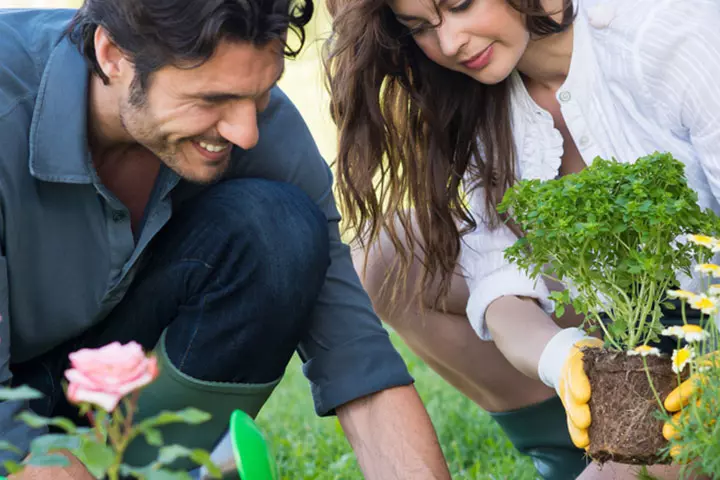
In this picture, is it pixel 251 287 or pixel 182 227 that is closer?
pixel 251 287

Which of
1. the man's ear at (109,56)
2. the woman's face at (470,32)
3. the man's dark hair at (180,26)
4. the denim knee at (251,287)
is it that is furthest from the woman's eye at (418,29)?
the man's ear at (109,56)

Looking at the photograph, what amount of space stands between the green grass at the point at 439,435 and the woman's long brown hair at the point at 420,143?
589mm

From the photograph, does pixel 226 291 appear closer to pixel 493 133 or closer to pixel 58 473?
pixel 58 473

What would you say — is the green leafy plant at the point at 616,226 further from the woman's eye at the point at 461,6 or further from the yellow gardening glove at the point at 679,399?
the woman's eye at the point at 461,6

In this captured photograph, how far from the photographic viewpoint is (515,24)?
2457mm

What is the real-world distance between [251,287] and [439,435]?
1.18 meters

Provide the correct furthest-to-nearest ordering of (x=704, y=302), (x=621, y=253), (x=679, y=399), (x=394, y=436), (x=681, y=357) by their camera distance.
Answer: (x=394, y=436), (x=621, y=253), (x=679, y=399), (x=681, y=357), (x=704, y=302)

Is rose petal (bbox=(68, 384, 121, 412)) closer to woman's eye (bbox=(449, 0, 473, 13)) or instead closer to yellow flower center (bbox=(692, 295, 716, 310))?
yellow flower center (bbox=(692, 295, 716, 310))

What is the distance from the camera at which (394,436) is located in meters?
2.41

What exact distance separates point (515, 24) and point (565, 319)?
952mm

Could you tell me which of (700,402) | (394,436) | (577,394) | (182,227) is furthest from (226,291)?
(700,402)

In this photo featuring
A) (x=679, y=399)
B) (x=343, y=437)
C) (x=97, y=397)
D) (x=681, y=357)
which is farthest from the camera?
(x=343, y=437)

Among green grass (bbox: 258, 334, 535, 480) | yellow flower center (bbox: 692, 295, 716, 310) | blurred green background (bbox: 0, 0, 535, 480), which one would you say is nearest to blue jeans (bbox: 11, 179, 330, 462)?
blurred green background (bbox: 0, 0, 535, 480)

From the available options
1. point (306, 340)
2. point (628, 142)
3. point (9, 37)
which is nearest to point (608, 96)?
point (628, 142)
